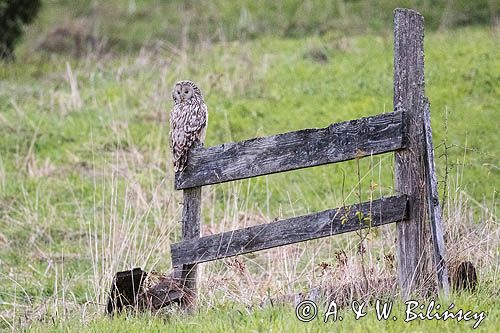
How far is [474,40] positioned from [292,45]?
3.20 metres

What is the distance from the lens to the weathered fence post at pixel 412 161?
21.0 ft

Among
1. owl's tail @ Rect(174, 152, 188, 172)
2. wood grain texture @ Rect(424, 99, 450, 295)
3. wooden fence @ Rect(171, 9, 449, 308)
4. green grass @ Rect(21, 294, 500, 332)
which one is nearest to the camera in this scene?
green grass @ Rect(21, 294, 500, 332)

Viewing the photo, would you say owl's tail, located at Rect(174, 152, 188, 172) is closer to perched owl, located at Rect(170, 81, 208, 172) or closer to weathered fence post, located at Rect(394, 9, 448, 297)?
perched owl, located at Rect(170, 81, 208, 172)

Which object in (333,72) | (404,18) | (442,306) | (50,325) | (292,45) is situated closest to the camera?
(442,306)

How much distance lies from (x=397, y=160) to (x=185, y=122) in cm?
155

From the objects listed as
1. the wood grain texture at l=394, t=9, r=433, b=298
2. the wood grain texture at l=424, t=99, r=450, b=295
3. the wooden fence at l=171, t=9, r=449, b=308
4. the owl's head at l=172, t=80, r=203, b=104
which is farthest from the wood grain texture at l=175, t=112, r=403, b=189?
the owl's head at l=172, t=80, r=203, b=104

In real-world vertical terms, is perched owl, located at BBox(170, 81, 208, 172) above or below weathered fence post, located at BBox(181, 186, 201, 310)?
above

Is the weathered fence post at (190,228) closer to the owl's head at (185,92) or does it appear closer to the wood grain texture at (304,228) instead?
the wood grain texture at (304,228)

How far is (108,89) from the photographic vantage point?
16.0m

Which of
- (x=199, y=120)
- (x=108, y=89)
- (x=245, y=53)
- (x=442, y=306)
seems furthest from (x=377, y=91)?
Result: (x=442, y=306)

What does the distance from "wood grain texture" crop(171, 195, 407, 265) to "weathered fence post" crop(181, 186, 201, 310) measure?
0.65 feet

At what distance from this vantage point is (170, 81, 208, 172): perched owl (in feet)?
22.7

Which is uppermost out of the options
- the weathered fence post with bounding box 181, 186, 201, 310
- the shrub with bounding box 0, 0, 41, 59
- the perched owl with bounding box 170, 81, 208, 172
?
the shrub with bounding box 0, 0, 41, 59

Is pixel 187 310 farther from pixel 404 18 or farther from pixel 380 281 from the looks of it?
pixel 404 18
